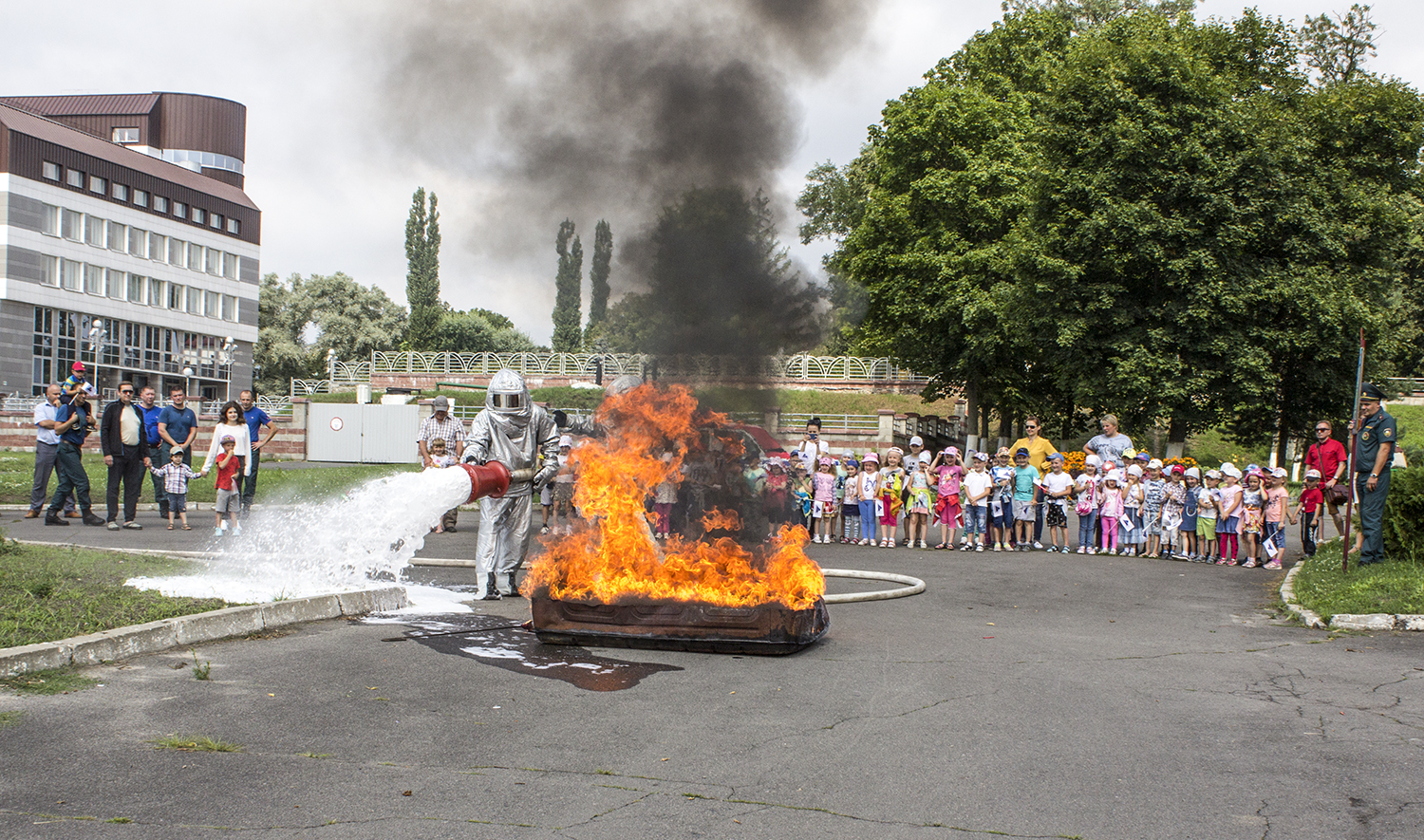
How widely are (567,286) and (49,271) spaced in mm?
55830

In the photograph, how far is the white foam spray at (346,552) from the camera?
27.8 feet

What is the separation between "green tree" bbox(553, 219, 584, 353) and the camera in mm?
8930

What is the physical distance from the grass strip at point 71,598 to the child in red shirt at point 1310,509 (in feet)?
43.6

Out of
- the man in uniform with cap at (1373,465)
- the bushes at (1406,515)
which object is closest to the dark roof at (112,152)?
the man in uniform with cap at (1373,465)

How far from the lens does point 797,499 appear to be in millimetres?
16062

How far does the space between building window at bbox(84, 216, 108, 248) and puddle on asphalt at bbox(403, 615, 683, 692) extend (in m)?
57.9

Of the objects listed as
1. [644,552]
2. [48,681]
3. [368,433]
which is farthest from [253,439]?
[368,433]

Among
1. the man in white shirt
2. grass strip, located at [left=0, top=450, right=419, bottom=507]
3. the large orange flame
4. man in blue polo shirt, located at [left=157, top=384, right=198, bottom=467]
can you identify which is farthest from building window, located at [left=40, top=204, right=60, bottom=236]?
the large orange flame

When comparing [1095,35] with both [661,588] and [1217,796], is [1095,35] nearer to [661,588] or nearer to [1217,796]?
[661,588]

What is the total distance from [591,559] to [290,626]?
229 centimetres

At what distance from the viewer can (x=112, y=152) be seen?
191 feet

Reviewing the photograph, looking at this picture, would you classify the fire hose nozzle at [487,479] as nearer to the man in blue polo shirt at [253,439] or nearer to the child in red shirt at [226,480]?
the child in red shirt at [226,480]

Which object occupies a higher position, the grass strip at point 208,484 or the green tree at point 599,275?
the green tree at point 599,275

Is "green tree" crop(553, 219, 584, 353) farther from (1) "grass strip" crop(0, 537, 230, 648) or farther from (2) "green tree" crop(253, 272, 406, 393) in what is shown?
(2) "green tree" crop(253, 272, 406, 393)
